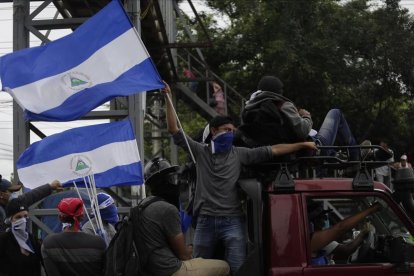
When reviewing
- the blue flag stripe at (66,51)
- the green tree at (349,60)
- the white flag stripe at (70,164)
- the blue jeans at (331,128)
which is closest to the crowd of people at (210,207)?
the blue jeans at (331,128)

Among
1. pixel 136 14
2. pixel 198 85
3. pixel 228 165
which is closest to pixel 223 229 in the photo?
pixel 228 165

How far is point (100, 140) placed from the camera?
25.3 ft

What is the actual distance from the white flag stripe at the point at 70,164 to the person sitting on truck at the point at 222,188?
223cm

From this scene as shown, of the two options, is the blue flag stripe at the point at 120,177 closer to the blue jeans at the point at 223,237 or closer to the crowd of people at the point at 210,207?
the crowd of people at the point at 210,207

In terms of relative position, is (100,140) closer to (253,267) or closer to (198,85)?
(253,267)

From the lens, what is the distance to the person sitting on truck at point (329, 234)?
194 inches

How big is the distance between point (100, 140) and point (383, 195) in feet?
11.8

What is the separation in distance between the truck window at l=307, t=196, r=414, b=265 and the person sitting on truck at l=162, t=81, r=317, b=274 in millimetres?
435

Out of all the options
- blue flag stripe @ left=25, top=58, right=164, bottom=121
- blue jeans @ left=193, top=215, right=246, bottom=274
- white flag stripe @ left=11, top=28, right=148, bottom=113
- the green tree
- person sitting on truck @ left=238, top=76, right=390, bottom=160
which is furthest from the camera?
the green tree

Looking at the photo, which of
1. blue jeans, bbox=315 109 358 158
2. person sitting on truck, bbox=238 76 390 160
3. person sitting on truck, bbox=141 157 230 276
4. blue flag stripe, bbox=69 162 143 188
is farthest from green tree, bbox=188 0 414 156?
person sitting on truck, bbox=141 157 230 276

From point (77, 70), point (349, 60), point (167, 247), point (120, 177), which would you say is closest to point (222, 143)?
point (167, 247)

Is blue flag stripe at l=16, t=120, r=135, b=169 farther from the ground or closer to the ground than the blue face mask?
closer to the ground

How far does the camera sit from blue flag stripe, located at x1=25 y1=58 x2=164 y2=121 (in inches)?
264

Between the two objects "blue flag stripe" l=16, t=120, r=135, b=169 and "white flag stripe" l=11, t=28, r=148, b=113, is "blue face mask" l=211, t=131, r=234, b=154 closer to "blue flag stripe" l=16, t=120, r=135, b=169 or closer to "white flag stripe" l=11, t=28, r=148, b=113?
"white flag stripe" l=11, t=28, r=148, b=113
